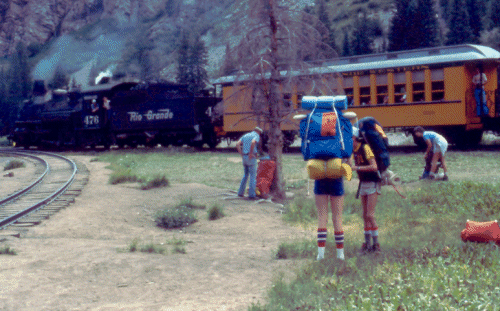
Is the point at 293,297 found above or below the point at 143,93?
below

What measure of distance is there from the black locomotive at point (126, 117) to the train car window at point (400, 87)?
9.68m

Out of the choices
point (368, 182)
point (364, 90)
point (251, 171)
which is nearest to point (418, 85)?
point (364, 90)

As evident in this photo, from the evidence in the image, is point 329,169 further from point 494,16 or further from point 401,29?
point 494,16

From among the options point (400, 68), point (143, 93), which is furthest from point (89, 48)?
point (400, 68)

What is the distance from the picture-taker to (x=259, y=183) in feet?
40.9

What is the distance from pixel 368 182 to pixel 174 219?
457 centimetres

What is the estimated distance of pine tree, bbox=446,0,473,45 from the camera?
2313 inches

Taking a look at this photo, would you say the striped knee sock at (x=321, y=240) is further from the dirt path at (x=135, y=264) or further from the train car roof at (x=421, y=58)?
the train car roof at (x=421, y=58)

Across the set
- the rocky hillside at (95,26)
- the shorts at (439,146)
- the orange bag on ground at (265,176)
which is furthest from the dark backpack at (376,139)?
the rocky hillside at (95,26)

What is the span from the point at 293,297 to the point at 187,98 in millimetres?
22553

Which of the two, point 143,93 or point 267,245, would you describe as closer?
point 267,245

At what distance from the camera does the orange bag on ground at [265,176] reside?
12414 millimetres

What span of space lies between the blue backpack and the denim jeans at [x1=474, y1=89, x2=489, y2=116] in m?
15.2

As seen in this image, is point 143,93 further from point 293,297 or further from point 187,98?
point 293,297
